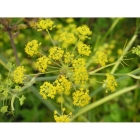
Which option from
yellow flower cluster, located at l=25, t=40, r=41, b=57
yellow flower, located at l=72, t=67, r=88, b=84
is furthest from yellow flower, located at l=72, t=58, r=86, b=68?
yellow flower cluster, located at l=25, t=40, r=41, b=57

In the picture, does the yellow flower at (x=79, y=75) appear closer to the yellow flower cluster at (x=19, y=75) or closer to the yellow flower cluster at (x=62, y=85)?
the yellow flower cluster at (x=62, y=85)

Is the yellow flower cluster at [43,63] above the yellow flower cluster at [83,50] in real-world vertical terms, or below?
below

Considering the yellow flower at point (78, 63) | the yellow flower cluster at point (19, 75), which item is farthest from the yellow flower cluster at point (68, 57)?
the yellow flower cluster at point (19, 75)

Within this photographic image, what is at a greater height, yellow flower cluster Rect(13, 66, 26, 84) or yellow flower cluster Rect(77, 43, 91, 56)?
yellow flower cluster Rect(77, 43, 91, 56)

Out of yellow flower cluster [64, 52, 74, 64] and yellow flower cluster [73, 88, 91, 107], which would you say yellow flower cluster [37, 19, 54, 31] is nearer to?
yellow flower cluster [64, 52, 74, 64]

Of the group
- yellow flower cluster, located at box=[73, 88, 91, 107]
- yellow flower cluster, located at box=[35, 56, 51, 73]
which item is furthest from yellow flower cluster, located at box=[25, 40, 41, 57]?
yellow flower cluster, located at box=[73, 88, 91, 107]

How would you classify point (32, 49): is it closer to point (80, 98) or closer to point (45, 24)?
point (45, 24)

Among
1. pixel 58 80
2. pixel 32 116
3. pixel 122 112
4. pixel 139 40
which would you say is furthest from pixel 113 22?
pixel 58 80

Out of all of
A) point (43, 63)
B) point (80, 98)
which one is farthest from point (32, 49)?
point (80, 98)

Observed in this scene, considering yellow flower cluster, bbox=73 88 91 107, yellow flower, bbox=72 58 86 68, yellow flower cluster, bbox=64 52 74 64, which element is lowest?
yellow flower cluster, bbox=73 88 91 107

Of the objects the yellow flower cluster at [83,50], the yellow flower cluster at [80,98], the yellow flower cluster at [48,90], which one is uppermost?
the yellow flower cluster at [83,50]

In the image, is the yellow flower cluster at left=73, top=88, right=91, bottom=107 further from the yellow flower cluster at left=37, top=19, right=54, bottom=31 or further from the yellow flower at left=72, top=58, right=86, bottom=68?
the yellow flower cluster at left=37, top=19, right=54, bottom=31

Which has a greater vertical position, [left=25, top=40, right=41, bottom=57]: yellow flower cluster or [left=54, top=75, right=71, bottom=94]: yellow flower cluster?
[left=25, top=40, right=41, bottom=57]: yellow flower cluster
